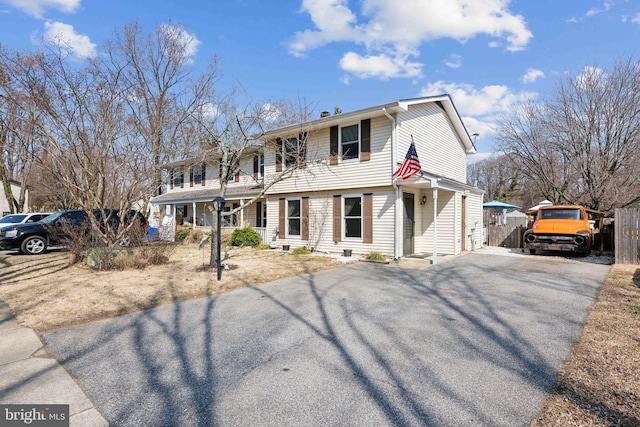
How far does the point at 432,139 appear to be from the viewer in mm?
13375

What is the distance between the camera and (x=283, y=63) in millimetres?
16719

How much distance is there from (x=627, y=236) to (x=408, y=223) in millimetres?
6509

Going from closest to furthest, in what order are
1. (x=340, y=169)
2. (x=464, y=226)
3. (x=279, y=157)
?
(x=340, y=169), (x=464, y=226), (x=279, y=157)

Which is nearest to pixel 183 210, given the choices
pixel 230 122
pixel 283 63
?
pixel 283 63

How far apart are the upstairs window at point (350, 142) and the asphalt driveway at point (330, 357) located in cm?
678

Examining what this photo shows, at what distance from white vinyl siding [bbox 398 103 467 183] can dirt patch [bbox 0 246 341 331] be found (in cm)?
532

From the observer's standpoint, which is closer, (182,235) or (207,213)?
(182,235)

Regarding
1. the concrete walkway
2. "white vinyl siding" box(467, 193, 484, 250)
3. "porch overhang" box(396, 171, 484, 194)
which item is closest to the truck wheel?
the concrete walkway

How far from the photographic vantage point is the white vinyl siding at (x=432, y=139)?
11.7 metres

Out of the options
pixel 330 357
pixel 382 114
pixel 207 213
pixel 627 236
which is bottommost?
pixel 330 357

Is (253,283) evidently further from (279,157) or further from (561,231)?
(561,231)

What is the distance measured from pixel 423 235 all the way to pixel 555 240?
4.53 m

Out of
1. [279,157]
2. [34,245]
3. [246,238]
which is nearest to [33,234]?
[34,245]

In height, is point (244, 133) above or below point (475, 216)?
above
